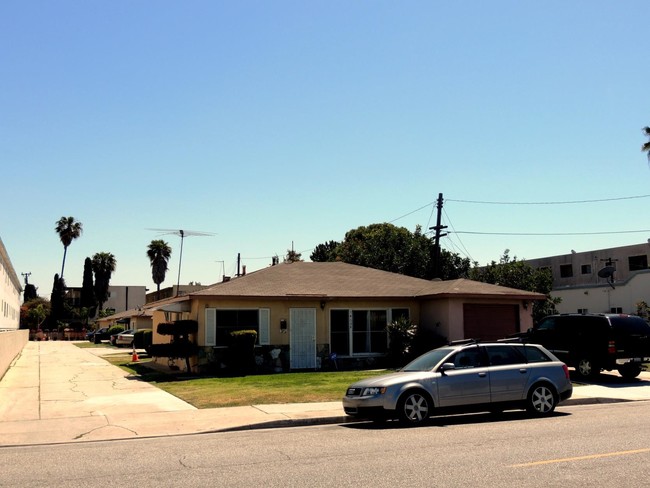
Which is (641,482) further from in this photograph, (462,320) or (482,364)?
(462,320)

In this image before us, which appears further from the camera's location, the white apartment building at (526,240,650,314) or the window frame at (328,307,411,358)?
the white apartment building at (526,240,650,314)

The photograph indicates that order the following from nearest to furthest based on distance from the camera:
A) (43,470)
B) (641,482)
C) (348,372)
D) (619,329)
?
(641,482) < (43,470) < (619,329) < (348,372)

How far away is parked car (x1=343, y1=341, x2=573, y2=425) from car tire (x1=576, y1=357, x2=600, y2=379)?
7373 millimetres

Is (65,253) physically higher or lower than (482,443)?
higher

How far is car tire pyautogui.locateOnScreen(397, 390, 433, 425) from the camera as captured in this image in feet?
39.4

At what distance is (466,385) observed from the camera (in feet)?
40.9

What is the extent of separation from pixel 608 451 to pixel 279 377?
13.6 metres

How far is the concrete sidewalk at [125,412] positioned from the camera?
1244 cm

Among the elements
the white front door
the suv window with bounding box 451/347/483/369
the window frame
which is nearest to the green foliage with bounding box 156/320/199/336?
the white front door

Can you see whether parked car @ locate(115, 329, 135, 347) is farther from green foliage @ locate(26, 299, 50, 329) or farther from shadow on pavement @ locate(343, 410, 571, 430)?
shadow on pavement @ locate(343, 410, 571, 430)

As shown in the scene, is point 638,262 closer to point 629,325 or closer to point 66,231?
point 629,325

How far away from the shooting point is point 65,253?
9425cm

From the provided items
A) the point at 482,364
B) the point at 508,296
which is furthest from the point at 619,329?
the point at 482,364

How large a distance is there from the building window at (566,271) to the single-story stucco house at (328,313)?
37.0 m
